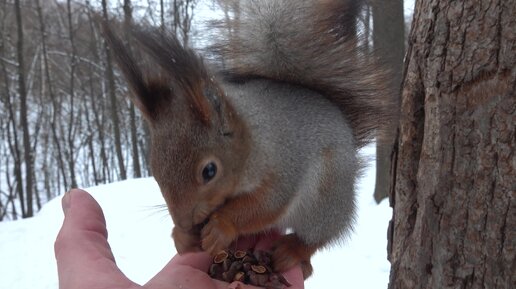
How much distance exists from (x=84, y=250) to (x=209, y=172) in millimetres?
339

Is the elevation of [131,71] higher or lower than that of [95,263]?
higher

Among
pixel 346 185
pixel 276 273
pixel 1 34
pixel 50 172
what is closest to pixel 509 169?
pixel 346 185

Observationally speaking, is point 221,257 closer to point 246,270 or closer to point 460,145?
point 246,270

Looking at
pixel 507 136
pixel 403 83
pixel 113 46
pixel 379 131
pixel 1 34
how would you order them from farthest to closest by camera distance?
pixel 1 34 → pixel 379 131 → pixel 113 46 → pixel 403 83 → pixel 507 136

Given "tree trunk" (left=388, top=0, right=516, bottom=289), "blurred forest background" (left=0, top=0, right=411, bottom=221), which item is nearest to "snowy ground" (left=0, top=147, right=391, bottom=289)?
"tree trunk" (left=388, top=0, right=516, bottom=289)

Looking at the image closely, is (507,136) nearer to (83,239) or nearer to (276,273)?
(276,273)

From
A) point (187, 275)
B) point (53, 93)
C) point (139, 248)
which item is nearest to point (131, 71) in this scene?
point (187, 275)

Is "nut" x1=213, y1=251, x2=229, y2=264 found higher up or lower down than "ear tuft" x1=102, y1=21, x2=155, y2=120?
lower down

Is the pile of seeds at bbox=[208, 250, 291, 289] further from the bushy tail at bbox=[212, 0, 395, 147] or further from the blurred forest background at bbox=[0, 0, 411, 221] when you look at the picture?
the blurred forest background at bbox=[0, 0, 411, 221]

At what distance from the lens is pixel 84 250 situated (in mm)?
1147

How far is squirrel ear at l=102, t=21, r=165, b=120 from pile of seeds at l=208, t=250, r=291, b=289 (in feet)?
1.42

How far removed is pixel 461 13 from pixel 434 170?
0.86 ft

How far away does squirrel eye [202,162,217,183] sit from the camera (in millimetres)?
1255

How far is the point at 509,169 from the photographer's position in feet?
2.56
